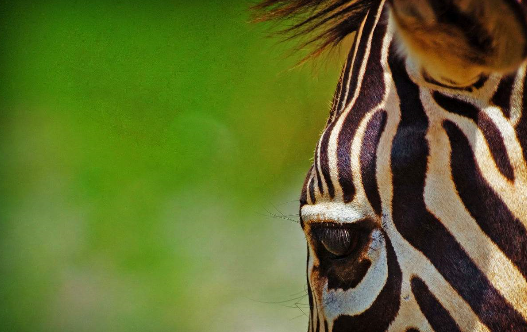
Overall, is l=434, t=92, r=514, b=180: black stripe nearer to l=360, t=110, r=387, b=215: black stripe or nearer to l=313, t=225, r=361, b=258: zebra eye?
l=360, t=110, r=387, b=215: black stripe

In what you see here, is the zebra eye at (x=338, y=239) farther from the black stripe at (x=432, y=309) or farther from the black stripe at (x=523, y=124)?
the black stripe at (x=523, y=124)

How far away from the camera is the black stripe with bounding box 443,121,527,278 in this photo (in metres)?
0.75

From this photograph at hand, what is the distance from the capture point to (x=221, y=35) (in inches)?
215

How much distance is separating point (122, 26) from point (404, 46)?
5.04 m

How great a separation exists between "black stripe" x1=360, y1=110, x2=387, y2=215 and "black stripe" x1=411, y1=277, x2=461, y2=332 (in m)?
0.12

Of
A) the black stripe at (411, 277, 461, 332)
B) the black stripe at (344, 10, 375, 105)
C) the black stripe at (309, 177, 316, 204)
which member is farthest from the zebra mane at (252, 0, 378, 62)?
the black stripe at (411, 277, 461, 332)

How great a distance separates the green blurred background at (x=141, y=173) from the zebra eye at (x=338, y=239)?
447 cm

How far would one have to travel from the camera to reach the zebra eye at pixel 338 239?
871 mm

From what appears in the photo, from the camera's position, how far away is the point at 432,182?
807mm

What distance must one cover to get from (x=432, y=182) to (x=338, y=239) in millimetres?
172

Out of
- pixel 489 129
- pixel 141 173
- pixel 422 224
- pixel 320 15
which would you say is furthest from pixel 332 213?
pixel 141 173

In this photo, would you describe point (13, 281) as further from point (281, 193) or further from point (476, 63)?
point (476, 63)

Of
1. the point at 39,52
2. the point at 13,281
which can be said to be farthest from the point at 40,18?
the point at 13,281

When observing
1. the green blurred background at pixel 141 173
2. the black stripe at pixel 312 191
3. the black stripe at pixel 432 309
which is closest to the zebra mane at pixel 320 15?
the black stripe at pixel 312 191
